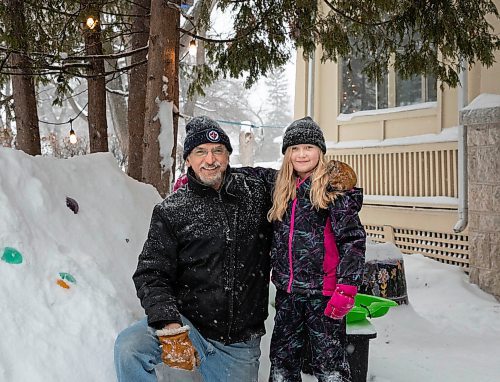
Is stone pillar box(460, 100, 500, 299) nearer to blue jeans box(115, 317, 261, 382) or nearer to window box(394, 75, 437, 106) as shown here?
window box(394, 75, 437, 106)

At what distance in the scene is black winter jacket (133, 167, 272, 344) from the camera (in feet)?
8.48

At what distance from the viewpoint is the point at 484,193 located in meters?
7.13

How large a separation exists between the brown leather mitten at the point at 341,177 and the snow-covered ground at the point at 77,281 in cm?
132

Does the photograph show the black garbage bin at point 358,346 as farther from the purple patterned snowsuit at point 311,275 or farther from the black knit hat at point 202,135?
the black knit hat at point 202,135

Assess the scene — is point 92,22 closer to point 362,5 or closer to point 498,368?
point 362,5

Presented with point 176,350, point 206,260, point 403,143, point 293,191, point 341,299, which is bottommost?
point 176,350

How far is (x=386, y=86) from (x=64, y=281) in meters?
8.50

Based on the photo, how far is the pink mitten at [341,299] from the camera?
264cm

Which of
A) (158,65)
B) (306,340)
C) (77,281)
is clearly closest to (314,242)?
(306,340)

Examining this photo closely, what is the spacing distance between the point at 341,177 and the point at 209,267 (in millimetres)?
889

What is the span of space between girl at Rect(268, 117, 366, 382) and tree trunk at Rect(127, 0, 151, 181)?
12.6 ft

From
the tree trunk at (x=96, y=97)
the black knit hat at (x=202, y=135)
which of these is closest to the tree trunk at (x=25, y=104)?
the tree trunk at (x=96, y=97)

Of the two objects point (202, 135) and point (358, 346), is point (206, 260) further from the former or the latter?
point (358, 346)

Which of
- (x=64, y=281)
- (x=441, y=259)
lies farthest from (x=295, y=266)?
(x=441, y=259)
